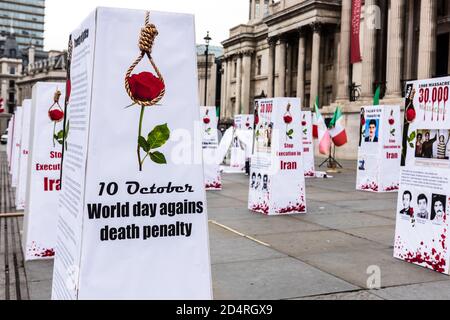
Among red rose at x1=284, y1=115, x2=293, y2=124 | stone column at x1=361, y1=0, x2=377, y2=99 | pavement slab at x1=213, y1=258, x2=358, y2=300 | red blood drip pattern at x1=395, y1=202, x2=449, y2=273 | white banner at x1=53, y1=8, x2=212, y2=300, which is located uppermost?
stone column at x1=361, y1=0, x2=377, y2=99

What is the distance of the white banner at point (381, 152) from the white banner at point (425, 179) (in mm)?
9094

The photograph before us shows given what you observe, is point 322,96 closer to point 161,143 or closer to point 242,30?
point 242,30

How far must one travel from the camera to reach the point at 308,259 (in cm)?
745

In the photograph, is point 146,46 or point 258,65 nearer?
point 146,46

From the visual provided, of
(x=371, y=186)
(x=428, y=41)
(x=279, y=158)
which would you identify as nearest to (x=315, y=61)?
(x=428, y=41)

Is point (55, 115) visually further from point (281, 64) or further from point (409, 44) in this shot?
point (281, 64)

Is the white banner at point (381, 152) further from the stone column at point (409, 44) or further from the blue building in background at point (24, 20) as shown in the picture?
the blue building in background at point (24, 20)

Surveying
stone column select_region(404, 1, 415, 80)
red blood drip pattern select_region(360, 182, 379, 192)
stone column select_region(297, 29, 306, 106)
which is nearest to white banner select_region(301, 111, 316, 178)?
red blood drip pattern select_region(360, 182, 379, 192)

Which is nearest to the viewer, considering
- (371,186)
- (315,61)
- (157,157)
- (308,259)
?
(157,157)

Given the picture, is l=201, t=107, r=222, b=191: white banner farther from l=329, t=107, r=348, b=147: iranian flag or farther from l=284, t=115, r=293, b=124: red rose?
l=329, t=107, r=348, b=147: iranian flag

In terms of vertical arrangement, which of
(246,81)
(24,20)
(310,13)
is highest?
(24,20)

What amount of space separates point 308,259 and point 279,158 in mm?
4163

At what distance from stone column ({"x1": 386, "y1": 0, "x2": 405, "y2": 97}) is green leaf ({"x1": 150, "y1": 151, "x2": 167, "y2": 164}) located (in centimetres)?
3001

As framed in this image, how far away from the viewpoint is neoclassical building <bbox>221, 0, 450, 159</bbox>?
105 ft
